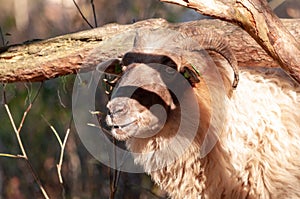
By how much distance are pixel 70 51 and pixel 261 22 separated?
2.03m

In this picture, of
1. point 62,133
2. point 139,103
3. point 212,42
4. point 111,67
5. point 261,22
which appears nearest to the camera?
point 261,22

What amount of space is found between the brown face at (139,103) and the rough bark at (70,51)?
26.5 inches

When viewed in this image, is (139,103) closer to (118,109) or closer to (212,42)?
(118,109)

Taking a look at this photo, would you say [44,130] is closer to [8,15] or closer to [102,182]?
[102,182]

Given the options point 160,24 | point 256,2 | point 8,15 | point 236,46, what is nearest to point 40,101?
point 8,15

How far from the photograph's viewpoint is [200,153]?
17.1 feet

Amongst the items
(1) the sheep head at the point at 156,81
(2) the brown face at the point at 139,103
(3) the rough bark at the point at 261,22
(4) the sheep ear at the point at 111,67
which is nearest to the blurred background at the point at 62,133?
(4) the sheep ear at the point at 111,67

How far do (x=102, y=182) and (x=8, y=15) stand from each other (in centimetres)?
309

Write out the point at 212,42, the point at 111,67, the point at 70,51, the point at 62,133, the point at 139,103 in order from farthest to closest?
the point at 62,133 → the point at 70,51 → the point at 111,67 → the point at 212,42 → the point at 139,103

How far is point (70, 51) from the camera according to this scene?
5.94 meters

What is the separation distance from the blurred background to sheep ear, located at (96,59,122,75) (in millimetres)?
2428

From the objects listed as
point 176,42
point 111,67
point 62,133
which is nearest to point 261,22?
point 176,42

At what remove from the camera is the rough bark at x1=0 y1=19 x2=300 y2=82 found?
18.7 ft

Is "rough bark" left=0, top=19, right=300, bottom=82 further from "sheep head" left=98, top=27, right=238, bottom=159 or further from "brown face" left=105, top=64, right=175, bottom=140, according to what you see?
"brown face" left=105, top=64, right=175, bottom=140
